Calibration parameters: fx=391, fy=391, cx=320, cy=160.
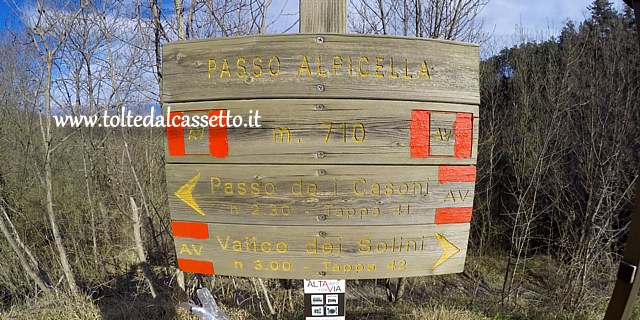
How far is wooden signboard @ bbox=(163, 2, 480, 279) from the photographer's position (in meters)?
1.61

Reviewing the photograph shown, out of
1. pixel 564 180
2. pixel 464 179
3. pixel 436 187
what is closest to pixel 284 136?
pixel 436 187

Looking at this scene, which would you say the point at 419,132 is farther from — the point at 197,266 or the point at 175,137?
the point at 197,266

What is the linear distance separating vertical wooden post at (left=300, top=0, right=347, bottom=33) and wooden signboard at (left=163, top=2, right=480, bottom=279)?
128 millimetres

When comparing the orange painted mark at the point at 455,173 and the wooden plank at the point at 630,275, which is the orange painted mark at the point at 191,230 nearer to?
the orange painted mark at the point at 455,173

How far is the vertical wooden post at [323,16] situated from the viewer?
67.5 inches

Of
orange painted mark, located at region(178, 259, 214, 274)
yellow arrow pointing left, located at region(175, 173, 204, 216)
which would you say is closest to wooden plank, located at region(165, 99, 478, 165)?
yellow arrow pointing left, located at region(175, 173, 204, 216)

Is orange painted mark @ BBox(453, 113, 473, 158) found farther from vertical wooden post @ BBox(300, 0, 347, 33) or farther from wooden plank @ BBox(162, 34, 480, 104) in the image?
vertical wooden post @ BBox(300, 0, 347, 33)

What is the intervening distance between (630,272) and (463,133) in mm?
743

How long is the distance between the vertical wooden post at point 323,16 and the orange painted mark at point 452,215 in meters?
0.90

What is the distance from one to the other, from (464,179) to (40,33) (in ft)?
15.6

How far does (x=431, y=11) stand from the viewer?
623 cm

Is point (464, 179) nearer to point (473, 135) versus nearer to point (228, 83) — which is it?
point (473, 135)

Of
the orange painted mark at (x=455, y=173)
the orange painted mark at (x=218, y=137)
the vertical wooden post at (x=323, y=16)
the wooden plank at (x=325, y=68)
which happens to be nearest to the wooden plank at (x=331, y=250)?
the orange painted mark at (x=455, y=173)

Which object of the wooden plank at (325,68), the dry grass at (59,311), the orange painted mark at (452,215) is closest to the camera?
the wooden plank at (325,68)
